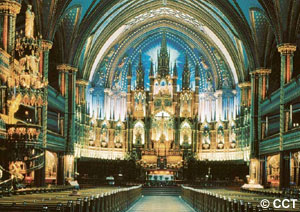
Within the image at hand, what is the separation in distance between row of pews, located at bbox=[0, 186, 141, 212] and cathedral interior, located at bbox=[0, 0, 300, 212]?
587 cm

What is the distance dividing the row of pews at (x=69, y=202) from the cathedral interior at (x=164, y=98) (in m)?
5.87

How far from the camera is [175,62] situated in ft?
163

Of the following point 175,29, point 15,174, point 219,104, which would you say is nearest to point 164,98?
point 219,104

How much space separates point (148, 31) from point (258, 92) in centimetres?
1621

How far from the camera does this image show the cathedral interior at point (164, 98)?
30.1m

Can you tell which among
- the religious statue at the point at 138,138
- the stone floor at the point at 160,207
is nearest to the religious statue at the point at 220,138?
the religious statue at the point at 138,138

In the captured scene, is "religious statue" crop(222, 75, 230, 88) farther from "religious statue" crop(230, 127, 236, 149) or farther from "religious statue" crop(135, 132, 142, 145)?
"religious statue" crop(135, 132, 142, 145)

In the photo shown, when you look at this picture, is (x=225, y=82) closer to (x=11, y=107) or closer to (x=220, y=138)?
(x=220, y=138)

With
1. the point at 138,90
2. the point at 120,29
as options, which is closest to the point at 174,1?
the point at 120,29

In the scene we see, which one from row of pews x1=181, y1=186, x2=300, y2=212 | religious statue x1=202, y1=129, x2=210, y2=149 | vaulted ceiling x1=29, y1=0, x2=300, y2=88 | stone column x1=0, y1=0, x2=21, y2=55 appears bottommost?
row of pews x1=181, y1=186, x2=300, y2=212

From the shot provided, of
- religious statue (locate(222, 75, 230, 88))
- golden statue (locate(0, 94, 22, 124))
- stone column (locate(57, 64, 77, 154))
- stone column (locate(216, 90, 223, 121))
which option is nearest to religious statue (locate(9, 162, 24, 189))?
golden statue (locate(0, 94, 22, 124))

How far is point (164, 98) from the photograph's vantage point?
48.8 m

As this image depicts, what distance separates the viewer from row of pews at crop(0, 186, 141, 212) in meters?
9.80

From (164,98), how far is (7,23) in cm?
2765
